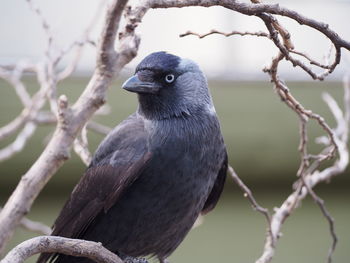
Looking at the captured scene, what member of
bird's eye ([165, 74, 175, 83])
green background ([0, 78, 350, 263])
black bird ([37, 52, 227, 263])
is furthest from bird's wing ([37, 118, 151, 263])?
green background ([0, 78, 350, 263])

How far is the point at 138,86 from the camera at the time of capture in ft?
9.68

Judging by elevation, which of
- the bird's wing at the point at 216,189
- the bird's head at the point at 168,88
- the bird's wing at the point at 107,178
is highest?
the bird's head at the point at 168,88

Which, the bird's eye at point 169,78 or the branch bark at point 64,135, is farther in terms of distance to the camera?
the bird's eye at point 169,78

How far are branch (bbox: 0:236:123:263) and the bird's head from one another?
0.89 metres

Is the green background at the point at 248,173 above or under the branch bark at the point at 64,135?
under

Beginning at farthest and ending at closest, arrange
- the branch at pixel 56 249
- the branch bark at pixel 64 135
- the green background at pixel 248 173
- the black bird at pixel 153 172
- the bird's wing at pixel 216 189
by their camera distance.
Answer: the green background at pixel 248 173 → the bird's wing at pixel 216 189 → the black bird at pixel 153 172 → the branch bark at pixel 64 135 → the branch at pixel 56 249

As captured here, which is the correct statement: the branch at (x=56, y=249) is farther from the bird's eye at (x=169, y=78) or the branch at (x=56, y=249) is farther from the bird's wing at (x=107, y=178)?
the bird's eye at (x=169, y=78)

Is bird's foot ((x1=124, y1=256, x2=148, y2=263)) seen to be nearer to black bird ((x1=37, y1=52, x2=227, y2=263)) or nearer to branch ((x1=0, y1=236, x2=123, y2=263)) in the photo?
black bird ((x1=37, y1=52, x2=227, y2=263))

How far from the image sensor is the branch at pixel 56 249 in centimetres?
181

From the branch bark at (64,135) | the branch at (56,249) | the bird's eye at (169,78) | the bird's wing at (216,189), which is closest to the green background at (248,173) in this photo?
the bird's wing at (216,189)

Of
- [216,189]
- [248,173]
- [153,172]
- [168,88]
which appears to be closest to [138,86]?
[168,88]

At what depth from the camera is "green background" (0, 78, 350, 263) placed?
6.04 m

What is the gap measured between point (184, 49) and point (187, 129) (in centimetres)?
350

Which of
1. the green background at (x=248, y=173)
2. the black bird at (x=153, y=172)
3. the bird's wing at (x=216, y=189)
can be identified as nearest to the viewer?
the black bird at (x=153, y=172)
